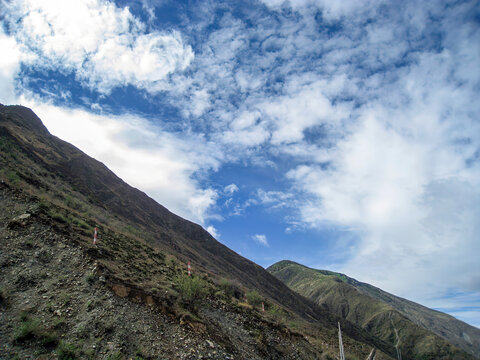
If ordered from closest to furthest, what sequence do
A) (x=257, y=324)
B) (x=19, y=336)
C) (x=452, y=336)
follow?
(x=19, y=336) < (x=257, y=324) < (x=452, y=336)

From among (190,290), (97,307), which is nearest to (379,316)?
(190,290)

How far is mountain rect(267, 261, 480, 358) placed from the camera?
86688 millimetres

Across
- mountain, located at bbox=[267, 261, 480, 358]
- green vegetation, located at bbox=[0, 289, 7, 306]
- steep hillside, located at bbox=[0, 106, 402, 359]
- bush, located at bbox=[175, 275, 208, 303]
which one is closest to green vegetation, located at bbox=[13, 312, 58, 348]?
steep hillside, located at bbox=[0, 106, 402, 359]

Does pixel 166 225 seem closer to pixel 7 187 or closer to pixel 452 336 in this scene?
pixel 7 187

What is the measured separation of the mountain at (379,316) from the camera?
86688mm

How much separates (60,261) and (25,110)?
73.7m

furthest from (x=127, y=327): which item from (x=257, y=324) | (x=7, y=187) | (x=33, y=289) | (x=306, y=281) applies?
(x=306, y=281)

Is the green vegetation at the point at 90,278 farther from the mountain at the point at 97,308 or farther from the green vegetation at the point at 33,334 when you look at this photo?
the green vegetation at the point at 33,334

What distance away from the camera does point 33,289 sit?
836 centimetres

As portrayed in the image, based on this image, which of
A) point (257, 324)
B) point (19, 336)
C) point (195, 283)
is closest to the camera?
point (19, 336)

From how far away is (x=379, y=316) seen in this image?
344 feet

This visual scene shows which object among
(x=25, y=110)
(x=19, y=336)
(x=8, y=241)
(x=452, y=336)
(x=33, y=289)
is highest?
(x=452, y=336)

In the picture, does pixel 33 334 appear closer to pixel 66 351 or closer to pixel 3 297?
pixel 66 351

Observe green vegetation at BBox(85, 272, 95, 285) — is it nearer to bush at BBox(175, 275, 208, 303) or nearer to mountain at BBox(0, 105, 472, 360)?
mountain at BBox(0, 105, 472, 360)
